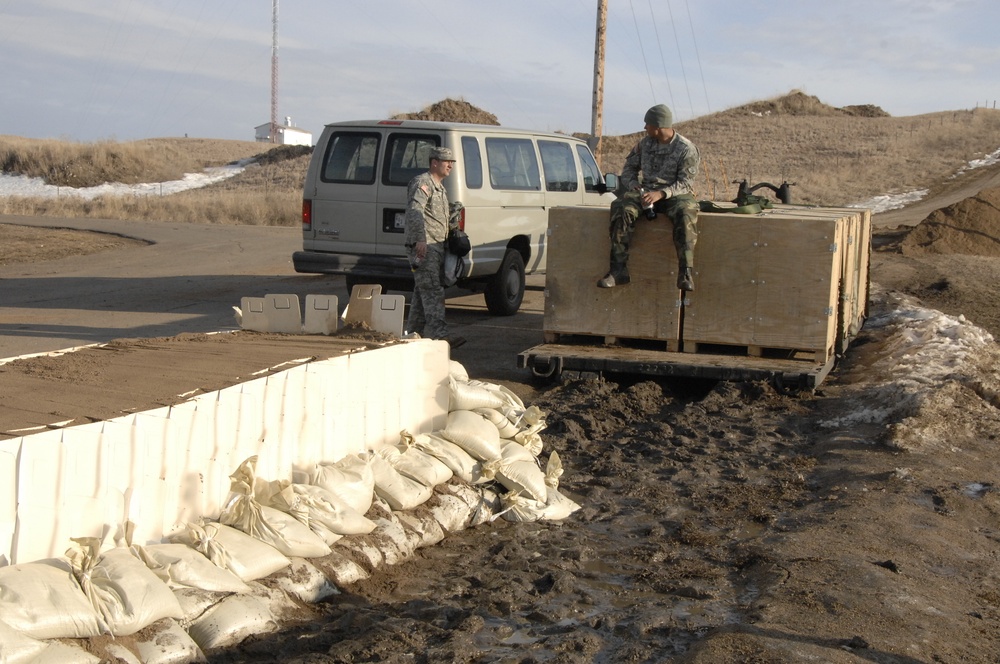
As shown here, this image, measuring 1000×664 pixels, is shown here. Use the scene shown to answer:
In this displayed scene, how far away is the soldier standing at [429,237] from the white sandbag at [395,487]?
3.87 metres

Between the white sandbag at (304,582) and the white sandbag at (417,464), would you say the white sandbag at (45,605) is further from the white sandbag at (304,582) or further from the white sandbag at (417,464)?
the white sandbag at (417,464)

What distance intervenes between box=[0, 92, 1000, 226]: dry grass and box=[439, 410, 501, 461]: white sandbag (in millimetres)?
22705

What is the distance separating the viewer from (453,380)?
257 inches

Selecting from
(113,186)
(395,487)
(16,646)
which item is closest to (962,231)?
(395,487)

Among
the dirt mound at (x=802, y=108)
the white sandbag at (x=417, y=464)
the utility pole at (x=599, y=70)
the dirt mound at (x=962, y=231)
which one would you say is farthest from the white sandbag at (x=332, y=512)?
the dirt mound at (x=802, y=108)

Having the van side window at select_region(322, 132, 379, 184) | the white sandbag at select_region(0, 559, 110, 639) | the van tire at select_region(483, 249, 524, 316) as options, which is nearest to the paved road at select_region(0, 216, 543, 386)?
the van tire at select_region(483, 249, 524, 316)

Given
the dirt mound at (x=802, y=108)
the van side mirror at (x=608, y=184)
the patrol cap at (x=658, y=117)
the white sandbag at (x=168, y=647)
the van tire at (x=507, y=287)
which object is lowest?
the white sandbag at (x=168, y=647)

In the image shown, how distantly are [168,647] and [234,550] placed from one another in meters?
0.66

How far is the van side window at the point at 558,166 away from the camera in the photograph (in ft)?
41.3

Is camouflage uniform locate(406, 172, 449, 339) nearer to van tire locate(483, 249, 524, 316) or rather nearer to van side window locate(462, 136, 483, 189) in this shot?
van side window locate(462, 136, 483, 189)

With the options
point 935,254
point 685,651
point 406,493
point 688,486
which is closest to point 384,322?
point 406,493

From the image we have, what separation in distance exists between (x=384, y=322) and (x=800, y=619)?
340cm

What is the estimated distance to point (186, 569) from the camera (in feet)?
13.1

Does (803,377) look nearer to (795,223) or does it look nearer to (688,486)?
(795,223)
